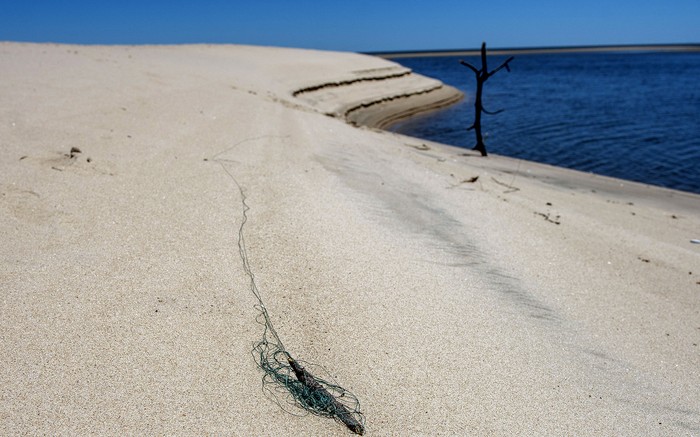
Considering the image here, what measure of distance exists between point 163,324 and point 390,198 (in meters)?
2.70

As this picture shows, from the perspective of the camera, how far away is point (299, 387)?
2.54 metres

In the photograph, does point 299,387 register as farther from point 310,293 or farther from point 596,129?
point 596,129

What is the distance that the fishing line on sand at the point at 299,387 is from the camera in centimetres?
245

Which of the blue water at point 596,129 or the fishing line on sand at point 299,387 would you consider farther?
the blue water at point 596,129

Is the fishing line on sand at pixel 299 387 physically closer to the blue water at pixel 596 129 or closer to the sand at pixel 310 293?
the sand at pixel 310 293

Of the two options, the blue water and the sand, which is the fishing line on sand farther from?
the blue water

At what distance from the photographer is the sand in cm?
248

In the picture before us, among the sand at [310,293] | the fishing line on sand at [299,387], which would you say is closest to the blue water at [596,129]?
the sand at [310,293]

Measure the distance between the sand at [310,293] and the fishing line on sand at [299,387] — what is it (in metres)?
0.05

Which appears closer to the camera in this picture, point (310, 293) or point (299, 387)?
point (299, 387)

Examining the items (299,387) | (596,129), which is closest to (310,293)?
(299,387)

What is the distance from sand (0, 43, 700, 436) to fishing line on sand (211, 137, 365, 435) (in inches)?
2.1

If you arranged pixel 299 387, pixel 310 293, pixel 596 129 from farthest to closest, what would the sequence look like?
pixel 596 129, pixel 310 293, pixel 299 387

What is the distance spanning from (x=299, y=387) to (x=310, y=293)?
0.79 metres
